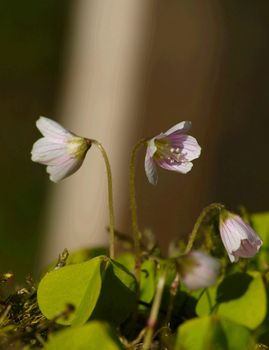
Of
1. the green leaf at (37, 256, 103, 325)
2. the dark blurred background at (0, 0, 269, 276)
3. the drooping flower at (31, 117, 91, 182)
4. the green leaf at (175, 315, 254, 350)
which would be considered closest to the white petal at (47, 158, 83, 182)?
the drooping flower at (31, 117, 91, 182)

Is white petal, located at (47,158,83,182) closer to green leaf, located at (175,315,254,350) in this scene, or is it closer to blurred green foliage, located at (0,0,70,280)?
green leaf, located at (175,315,254,350)

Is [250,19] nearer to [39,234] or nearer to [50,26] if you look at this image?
[50,26]

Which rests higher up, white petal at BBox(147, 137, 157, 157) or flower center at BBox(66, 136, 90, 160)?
white petal at BBox(147, 137, 157, 157)

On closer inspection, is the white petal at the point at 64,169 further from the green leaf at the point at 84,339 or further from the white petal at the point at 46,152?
the green leaf at the point at 84,339

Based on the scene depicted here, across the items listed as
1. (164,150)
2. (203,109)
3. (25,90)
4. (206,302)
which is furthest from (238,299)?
(25,90)

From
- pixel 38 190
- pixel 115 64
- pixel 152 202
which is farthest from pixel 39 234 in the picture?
pixel 115 64

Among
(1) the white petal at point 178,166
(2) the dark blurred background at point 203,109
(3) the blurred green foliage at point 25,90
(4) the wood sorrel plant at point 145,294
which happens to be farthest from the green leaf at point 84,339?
(3) the blurred green foliage at point 25,90

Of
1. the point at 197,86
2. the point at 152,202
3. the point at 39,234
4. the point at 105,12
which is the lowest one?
the point at 39,234
